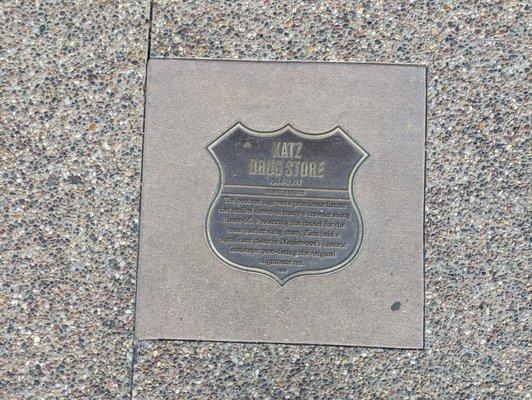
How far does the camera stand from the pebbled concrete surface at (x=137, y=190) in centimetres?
226

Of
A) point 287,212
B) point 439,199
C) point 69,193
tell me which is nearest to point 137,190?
point 69,193

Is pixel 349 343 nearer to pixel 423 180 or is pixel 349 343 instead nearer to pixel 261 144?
pixel 423 180

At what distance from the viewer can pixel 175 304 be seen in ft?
7.48

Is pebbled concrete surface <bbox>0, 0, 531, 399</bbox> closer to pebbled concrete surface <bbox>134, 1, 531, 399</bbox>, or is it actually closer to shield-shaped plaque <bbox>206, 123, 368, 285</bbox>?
pebbled concrete surface <bbox>134, 1, 531, 399</bbox>

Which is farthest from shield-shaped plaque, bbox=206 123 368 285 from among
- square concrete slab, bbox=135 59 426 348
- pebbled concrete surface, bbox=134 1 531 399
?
pebbled concrete surface, bbox=134 1 531 399

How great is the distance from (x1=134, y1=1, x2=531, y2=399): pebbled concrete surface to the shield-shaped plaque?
0.36 metres

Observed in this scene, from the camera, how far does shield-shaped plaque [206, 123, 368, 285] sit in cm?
229

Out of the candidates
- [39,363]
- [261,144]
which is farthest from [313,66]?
[39,363]

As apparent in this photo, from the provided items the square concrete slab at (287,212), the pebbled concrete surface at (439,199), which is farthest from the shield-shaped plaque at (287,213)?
the pebbled concrete surface at (439,199)

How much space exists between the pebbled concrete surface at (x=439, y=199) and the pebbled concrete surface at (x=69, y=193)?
0.20 m

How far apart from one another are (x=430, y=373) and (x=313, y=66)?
4.83ft

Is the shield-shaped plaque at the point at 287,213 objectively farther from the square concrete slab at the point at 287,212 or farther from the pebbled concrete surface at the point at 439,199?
the pebbled concrete surface at the point at 439,199

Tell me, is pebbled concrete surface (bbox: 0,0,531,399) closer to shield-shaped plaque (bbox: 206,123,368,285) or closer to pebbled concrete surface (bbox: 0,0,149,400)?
pebbled concrete surface (bbox: 0,0,149,400)

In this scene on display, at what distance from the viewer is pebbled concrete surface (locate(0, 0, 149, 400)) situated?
7.48ft
